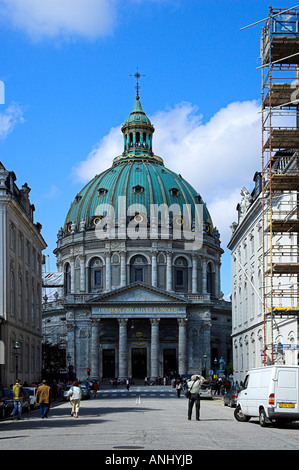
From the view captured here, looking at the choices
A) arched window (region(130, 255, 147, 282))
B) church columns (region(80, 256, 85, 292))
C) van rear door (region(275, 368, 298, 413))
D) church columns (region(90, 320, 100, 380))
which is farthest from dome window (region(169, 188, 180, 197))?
van rear door (region(275, 368, 298, 413))

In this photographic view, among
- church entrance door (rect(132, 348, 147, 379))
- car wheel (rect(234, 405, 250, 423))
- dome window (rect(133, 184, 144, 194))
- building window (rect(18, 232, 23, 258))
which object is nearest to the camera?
car wheel (rect(234, 405, 250, 423))

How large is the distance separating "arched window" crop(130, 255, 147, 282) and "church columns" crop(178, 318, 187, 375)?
1294 centimetres

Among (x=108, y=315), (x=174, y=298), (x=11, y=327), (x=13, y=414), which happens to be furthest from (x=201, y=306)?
(x=13, y=414)

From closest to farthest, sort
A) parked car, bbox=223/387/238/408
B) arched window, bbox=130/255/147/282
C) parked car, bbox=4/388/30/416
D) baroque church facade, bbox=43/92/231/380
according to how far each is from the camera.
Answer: parked car, bbox=4/388/30/416, parked car, bbox=223/387/238/408, baroque church facade, bbox=43/92/231/380, arched window, bbox=130/255/147/282

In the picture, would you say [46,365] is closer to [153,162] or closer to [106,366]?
[106,366]

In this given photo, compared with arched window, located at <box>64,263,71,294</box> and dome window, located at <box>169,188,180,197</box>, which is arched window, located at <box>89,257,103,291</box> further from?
dome window, located at <box>169,188,180,197</box>

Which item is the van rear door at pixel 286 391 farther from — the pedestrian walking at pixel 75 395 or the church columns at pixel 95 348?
the church columns at pixel 95 348

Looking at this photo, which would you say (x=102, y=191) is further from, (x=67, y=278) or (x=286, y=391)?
(x=286, y=391)

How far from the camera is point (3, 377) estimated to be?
5022 centimetres

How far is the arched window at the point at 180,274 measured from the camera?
117 m

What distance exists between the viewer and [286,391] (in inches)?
978

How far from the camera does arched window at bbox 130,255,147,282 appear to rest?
381ft

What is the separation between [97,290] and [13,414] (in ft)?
276

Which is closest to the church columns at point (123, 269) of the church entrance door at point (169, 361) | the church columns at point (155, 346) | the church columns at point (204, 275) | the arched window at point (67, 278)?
the church columns at point (155, 346)
